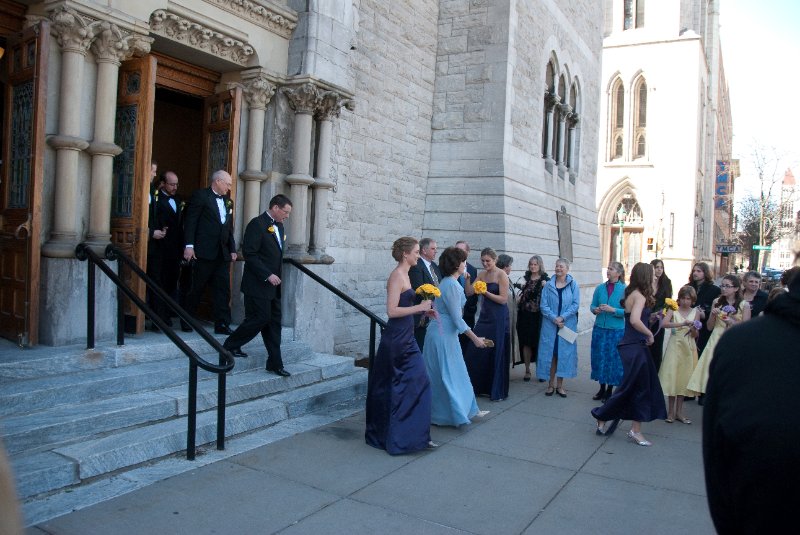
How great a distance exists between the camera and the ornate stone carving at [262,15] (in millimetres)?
7234

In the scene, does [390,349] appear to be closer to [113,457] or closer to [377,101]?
[113,457]

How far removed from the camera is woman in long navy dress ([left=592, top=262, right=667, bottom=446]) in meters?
6.04

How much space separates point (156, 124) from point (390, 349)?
6334mm

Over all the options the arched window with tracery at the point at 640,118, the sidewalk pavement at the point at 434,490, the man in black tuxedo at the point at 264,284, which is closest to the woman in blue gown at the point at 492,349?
the sidewalk pavement at the point at 434,490

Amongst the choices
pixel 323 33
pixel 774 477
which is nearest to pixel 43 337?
pixel 323 33

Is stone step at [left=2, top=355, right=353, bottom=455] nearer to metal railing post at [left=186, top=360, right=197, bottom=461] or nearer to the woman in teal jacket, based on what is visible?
metal railing post at [left=186, top=360, right=197, bottom=461]

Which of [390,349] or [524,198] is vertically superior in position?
[524,198]

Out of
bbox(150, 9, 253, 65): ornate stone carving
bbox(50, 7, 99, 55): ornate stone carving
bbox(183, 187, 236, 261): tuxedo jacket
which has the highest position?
bbox(150, 9, 253, 65): ornate stone carving

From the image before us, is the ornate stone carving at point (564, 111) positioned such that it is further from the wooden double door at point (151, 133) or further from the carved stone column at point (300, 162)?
the carved stone column at point (300, 162)

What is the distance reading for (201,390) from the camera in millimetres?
5766

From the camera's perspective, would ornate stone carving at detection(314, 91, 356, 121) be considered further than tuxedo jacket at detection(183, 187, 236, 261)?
Yes

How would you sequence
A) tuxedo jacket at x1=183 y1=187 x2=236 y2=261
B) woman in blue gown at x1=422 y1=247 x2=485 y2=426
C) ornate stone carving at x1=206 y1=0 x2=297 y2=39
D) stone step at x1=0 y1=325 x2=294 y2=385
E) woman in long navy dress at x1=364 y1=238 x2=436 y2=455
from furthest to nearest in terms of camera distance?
ornate stone carving at x1=206 y1=0 x2=297 y2=39, tuxedo jacket at x1=183 y1=187 x2=236 y2=261, woman in blue gown at x1=422 y1=247 x2=485 y2=426, woman in long navy dress at x1=364 y1=238 x2=436 y2=455, stone step at x1=0 y1=325 x2=294 y2=385

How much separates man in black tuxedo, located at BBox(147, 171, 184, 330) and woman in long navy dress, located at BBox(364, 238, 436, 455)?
273 cm

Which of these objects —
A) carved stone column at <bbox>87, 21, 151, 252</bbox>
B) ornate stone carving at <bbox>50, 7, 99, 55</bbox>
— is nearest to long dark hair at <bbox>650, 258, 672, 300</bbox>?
carved stone column at <bbox>87, 21, 151, 252</bbox>
